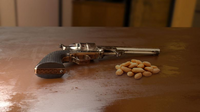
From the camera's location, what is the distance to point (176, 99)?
67 centimetres

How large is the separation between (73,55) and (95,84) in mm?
199

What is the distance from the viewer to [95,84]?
0.74m

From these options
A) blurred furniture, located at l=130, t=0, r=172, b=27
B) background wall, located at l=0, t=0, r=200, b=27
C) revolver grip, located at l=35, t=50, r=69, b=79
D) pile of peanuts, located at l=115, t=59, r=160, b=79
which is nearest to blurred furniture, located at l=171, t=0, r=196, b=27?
background wall, located at l=0, t=0, r=200, b=27

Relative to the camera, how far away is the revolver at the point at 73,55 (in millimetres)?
747

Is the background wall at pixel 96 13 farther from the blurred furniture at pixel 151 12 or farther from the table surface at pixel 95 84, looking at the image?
the table surface at pixel 95 84

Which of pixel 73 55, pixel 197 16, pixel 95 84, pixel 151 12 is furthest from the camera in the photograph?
pixel 151 12

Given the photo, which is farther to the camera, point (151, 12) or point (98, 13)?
point (98, 13)

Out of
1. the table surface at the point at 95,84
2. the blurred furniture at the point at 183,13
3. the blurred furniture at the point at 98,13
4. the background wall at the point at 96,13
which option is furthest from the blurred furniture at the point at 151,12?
the table surface at the point at 95,84

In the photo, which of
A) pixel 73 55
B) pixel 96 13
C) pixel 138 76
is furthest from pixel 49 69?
pixel 96 13

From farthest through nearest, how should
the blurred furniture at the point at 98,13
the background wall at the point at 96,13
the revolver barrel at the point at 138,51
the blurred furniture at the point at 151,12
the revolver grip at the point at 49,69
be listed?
the blurred furniture at the point at 98,13, the blurred furniture at the point at 151,12, the background wall at the point at 96,13, the revolver barrel at the point at 138,51, the revolver grip at the point at 49,69

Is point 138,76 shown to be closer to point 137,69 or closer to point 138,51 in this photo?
point 137,69

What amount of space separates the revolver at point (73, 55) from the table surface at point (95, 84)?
0.09 feet

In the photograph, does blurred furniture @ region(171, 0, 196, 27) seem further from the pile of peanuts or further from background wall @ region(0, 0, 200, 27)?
the pile of peanuts

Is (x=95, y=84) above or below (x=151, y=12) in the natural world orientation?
below
